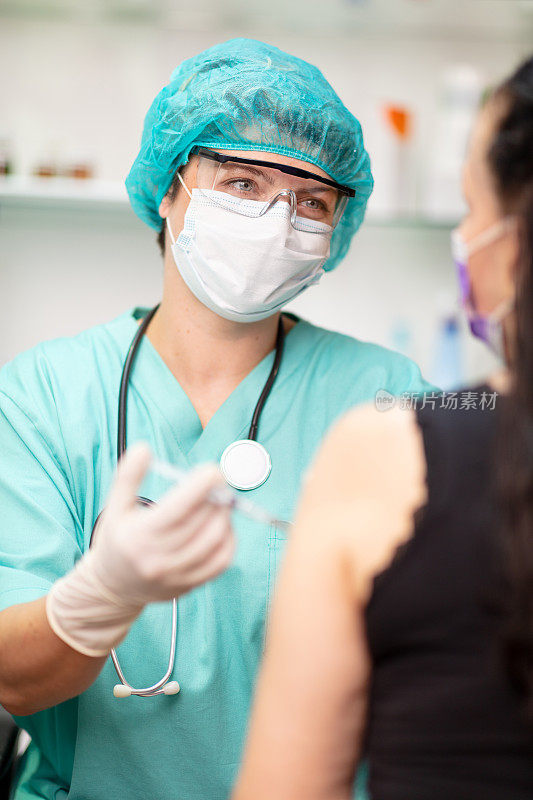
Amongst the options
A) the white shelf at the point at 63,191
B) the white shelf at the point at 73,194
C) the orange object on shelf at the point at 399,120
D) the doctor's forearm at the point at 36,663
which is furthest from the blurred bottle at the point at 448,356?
the doctor's forearm at the point at 36,663

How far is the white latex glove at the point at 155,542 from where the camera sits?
29.3 inches

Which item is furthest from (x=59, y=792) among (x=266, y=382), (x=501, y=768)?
(x=501, y=768)

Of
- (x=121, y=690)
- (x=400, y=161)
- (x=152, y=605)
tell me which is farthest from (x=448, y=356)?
(x=121, y=690)

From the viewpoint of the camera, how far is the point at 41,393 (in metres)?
1.30

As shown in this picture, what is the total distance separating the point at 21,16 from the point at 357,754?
2.05 metres

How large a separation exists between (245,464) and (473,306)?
62 centimetres

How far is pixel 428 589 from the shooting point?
60 centimetres

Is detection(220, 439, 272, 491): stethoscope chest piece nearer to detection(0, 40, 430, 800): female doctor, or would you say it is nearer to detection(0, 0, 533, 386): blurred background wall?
detection(0, 40, 430, 800): female doctor

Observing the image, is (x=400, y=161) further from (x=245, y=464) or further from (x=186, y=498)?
(x=186, y=498)

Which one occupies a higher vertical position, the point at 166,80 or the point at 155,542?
the point at 166,80

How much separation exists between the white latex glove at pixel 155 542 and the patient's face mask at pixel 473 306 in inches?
11.2

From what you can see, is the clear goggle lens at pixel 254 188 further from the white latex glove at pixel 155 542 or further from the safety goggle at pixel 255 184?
the white latex glove at pixel 155 542

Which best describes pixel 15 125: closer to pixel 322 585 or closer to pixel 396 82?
pixel 396 82

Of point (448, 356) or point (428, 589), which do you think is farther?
point (448, 356)
